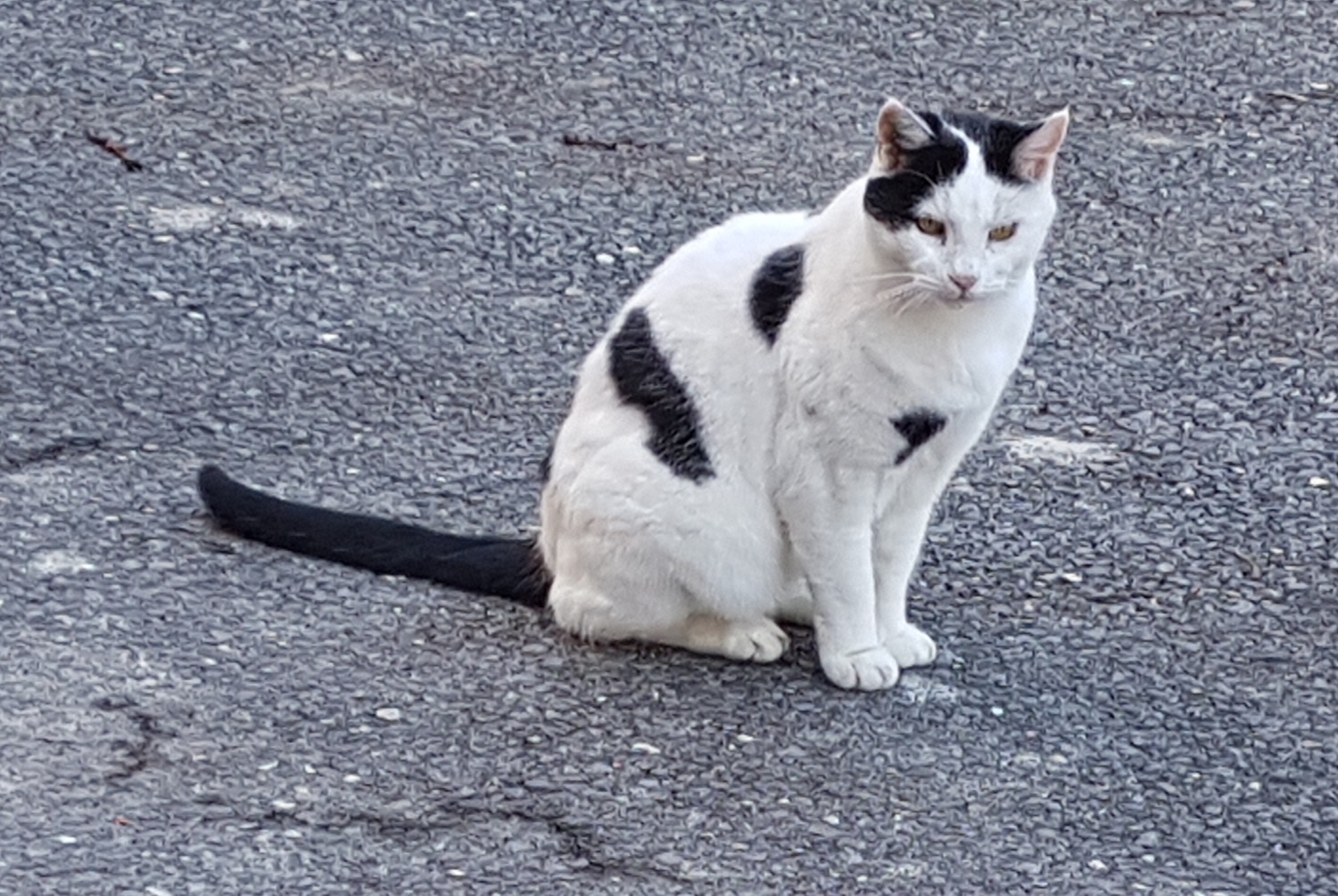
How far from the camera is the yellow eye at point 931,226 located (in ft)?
12.8

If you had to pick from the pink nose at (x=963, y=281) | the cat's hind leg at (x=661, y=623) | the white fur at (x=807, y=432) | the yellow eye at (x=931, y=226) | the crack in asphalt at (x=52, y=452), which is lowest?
the crack in asphalt at (x=52, y=452)

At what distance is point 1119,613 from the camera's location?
4.60 meters

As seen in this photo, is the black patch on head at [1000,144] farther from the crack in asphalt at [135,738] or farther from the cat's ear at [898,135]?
the crack in asphalt at [135,738]

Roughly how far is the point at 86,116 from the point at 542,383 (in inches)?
78.4

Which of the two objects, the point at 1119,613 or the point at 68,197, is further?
the point at 68,197

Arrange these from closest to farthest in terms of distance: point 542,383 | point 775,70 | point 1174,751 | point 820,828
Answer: point 820,828 < point 1174,751 < point 542,383 < point 775,70

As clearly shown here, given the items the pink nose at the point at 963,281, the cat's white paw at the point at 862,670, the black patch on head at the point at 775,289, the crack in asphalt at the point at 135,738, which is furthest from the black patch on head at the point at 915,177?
the crack in asphalt at the point at 135,738

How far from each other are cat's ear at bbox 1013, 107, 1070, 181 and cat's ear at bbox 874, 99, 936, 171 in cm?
16

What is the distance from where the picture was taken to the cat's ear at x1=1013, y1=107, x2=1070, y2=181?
12.9ft

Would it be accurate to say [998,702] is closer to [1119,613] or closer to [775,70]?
[1119,613]


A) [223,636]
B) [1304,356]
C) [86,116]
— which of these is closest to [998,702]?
[223,636]

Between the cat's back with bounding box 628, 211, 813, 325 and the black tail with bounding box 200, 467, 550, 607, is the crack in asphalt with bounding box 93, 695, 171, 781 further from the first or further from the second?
the cat's back with bounding box 628, 211, 813, 325

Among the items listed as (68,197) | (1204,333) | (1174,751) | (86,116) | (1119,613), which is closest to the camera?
(1174,751)

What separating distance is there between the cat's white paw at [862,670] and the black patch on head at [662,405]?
16.4 inches
